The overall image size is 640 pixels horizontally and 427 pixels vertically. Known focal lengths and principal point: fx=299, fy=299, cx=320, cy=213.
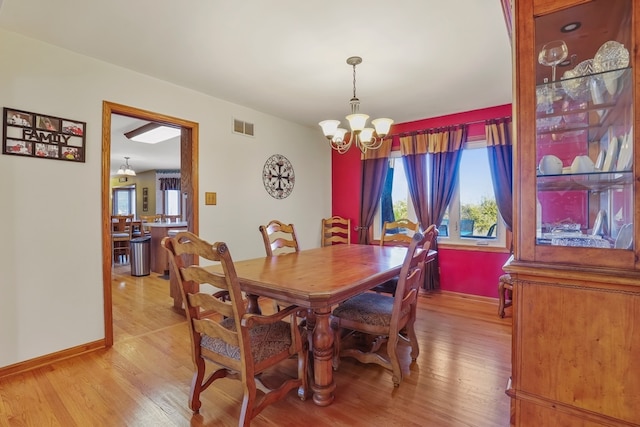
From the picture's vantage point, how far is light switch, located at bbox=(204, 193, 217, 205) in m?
3.24

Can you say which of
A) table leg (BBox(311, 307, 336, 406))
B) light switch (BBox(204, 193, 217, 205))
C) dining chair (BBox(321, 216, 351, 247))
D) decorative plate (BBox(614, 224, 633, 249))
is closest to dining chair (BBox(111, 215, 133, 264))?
light switch (BBox(204, 193, 217, 205))

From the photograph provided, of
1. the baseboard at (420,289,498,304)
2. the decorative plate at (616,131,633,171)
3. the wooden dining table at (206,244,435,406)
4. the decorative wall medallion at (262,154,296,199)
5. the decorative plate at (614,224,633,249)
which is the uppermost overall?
the decorative wall medallion at (262,154,296,199)

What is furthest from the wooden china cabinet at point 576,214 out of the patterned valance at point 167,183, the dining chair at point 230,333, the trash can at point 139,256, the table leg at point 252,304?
the patterned valance at point 167,183

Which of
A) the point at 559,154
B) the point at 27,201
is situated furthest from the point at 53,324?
the point at 559,154

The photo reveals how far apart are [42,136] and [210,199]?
143cm

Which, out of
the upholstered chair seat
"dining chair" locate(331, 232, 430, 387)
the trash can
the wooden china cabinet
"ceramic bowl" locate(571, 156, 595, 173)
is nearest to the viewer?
the wooden china cabinet

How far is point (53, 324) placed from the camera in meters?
2.23

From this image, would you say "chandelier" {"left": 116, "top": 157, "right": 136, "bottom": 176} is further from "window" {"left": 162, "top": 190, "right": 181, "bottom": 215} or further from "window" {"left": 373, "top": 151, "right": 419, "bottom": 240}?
"window" {"left": 373, "top": 151, "right": 419, "bottom": 240}

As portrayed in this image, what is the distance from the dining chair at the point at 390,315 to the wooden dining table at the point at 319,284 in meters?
0.15

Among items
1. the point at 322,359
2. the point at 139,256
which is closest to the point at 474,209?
the point at 322,359

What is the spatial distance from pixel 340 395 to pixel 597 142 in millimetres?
1772

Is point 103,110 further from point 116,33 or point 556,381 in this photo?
point 556,381

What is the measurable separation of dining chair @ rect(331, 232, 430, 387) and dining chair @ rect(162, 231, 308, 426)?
1.27 ft

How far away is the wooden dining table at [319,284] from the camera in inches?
59.6
